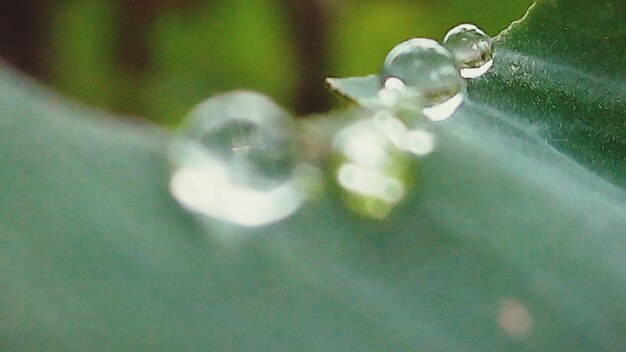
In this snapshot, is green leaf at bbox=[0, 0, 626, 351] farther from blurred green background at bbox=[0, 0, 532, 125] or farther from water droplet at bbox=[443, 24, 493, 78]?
blurred green background at bbox=[0, 0, 532, 125]

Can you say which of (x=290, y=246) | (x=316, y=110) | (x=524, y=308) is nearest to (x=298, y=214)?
(x=290, y=246)

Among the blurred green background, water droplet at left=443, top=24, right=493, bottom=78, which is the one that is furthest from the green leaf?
the blurred green background

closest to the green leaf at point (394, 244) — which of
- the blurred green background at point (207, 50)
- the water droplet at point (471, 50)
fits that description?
the water droplet at point (471, 50)

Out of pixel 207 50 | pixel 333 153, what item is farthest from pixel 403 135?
pixel 207 50

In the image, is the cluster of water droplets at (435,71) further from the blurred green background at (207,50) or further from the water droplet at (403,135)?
the blurred green background at (207,50)

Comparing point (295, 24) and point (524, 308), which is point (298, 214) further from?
point (295, 24)

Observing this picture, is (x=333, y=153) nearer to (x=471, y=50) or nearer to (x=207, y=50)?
(x=471, y=50)
